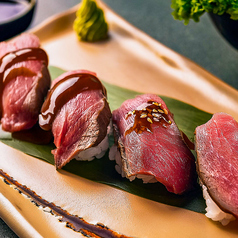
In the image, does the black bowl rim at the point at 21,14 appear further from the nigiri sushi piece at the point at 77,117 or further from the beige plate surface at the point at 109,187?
the nigiri sushi piece at the point at 77,117

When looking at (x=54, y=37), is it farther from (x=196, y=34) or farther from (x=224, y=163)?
(x=224, y=163)

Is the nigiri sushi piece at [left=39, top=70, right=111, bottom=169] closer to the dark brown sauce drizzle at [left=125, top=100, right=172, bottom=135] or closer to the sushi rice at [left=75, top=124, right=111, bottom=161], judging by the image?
the sushi rice at [left=75, top=124, right=111, bottom=161]

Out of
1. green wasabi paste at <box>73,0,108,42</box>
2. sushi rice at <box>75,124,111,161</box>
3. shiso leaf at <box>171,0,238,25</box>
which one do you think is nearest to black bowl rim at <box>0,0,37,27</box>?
green wasabi paste at <box>73,0,108,42</box>

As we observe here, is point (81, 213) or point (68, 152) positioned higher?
point (68, 152)

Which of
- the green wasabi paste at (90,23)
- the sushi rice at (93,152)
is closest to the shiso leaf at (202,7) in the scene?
the green wasabi paste at (90,23)

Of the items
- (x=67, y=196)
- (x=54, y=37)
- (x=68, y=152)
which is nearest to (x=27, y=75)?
(x=68, y=152)

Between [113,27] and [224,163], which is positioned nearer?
[224,163]

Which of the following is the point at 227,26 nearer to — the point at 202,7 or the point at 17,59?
Result: the point at 202,7

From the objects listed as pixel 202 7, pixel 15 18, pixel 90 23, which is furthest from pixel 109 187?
pixel 15 18
